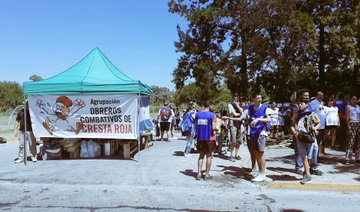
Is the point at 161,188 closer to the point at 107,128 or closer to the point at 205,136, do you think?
the point at 205,136

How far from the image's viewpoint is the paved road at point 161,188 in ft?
20.3

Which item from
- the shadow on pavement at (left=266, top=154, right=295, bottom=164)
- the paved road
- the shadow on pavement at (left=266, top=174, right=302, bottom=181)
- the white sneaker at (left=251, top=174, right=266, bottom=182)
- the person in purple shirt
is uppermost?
the person in purple shirt

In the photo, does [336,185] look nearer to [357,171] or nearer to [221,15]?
[357,171]

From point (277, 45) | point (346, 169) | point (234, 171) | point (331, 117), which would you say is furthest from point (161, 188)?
point (277, 45)

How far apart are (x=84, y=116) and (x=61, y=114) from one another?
71cm

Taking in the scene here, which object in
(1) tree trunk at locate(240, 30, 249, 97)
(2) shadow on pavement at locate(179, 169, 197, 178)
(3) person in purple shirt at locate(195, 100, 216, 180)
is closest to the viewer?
(3) person in purple shirt at locate(195, 100, 216, 180)

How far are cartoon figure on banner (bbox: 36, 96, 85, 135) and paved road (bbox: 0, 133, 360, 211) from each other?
1.07 m

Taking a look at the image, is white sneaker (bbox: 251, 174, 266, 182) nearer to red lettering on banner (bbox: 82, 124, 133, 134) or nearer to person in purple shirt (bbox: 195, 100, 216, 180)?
person in purple shirt (bbox: 195, 100, 216, 180)

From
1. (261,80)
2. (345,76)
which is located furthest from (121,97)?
(261,80)

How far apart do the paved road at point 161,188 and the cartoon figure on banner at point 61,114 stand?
1.07 meters

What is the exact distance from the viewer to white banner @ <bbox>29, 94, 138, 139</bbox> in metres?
10.7

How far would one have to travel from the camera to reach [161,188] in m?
7.46

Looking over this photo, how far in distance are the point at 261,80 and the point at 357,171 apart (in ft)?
65.9

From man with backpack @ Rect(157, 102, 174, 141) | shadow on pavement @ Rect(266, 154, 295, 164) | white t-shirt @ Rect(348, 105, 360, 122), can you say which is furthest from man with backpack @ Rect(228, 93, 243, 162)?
man with backpack @ Rect(157, 102, 174, 141)
